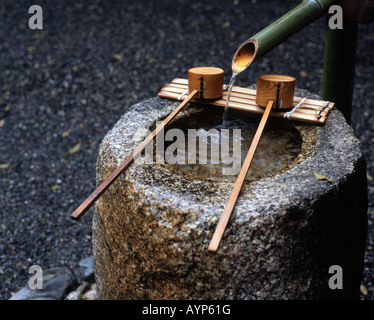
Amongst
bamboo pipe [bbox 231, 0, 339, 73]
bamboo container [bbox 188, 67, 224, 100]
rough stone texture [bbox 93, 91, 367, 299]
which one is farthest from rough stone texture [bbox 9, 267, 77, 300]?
bamboo pipe [bbox 231, 0, 339, 73]

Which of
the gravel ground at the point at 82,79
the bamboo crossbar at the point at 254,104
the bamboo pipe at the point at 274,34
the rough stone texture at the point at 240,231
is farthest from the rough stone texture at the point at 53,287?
the bamboo pipe at the point at 274,34

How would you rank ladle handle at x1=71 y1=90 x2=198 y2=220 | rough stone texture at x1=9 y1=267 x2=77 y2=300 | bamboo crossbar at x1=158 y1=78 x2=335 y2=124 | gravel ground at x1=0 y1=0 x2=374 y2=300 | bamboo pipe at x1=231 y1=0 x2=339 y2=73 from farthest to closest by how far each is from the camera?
gravel ground at x1=0 y1=0 x2=374 y2=300
rough stone texture at x1=9 y1=267 x2=77 y2=300
bamboo crossbar at x1=158 y1=78 x2=335 y2=124
bamboo pipe at x1=231 y1=0 x2=339 y2=73
ladle handle at x1=71 y1=90 x2=198 y2=220

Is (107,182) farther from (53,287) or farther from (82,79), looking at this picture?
(82,79)

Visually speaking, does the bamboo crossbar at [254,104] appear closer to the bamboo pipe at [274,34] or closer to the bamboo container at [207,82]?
the bamboo container at [207,82]

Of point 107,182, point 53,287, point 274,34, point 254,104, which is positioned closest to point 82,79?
point 53,287

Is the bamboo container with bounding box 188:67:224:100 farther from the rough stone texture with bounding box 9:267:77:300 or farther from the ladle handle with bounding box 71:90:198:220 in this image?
the rough stone texture with bounding box 9:267:77:300

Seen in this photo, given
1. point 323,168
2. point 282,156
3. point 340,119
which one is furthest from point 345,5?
point 323,168
